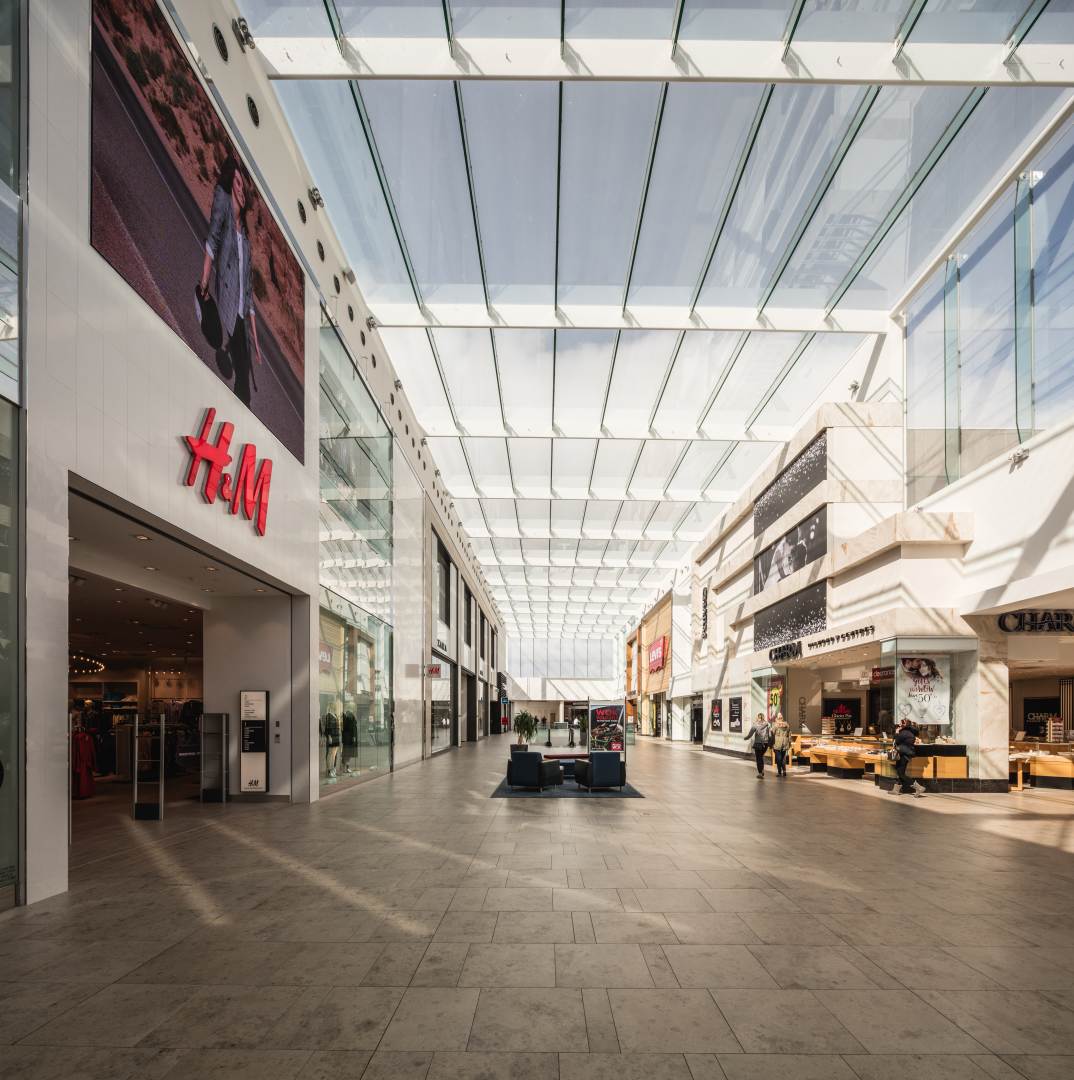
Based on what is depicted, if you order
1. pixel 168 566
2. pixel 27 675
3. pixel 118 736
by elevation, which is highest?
pixel 168 566

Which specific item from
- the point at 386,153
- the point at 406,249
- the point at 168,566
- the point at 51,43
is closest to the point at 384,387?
the point at 406,249

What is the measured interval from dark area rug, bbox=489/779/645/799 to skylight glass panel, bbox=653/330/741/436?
999cm

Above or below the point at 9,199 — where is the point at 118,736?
below

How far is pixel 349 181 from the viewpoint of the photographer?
14.4 metres

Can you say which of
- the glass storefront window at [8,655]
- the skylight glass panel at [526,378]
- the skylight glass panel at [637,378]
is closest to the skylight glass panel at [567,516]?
the skylight glass panel at [637,378]

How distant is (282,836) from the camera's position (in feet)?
34.0

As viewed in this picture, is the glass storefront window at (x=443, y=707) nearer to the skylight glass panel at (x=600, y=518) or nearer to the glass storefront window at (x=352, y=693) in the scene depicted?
the glass storefront window at (x=352, y=693)

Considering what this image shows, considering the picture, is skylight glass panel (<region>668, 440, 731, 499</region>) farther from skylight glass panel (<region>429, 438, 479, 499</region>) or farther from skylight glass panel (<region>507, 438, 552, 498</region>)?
skylight glass panel (<region>429, 438, 479, 499</region>)

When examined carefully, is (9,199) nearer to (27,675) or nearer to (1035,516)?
(27,675)

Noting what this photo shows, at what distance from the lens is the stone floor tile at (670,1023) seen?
13.6 ft

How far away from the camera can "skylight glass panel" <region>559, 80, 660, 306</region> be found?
13000mm

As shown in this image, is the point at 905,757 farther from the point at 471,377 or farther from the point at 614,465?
the point at 614,465

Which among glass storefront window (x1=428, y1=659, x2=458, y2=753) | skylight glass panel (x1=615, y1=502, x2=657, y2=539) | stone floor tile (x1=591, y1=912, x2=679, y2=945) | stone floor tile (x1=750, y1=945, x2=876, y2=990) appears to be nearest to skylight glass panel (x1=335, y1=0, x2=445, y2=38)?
stone floor tile (x1=591, y1=912, x2=679, y2=945)

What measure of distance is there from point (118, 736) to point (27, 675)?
1339 cm
